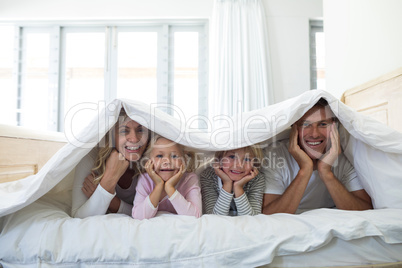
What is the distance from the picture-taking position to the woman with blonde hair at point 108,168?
851 mm

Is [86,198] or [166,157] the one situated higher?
[166,157]

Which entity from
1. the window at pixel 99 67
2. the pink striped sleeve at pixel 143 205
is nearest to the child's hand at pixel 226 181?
the pink striped sleeve at pixel 143 205

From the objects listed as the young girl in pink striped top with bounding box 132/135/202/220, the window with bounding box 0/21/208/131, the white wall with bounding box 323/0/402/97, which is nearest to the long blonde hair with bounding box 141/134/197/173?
the young girl in pink striped top with bounding box 132/135/202/220

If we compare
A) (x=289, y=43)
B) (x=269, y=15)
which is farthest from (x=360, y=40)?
(x=269, y=15)

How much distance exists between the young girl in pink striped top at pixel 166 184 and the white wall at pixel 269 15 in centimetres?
232

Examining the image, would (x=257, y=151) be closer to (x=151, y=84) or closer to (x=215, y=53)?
(x=215, y=53)

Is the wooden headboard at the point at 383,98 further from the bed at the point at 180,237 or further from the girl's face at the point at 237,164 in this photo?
the girl's face at the point at 237,164

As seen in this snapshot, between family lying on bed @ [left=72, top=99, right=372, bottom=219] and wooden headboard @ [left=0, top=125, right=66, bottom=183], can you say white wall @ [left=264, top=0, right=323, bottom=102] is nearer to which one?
family lying on bed @ [left=72, top=99, right=372, bottom=219]

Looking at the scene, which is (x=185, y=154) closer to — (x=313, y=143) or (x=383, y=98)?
(x=313, y=143)

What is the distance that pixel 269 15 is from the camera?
3.05m

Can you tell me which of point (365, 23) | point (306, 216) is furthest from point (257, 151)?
point (365, 23)

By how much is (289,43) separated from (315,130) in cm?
240

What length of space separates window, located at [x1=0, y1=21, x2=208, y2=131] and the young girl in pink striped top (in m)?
2.19

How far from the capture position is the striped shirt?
88cm
